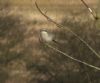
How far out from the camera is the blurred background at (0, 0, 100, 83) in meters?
3.98

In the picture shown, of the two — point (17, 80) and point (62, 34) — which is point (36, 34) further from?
point (17, 80)

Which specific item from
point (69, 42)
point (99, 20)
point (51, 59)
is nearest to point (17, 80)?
point (51, 59)

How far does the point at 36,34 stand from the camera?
446 cm

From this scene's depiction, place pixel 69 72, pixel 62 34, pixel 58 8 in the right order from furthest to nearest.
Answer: pixel 58 8, pixel 62 34, pixel 69 72

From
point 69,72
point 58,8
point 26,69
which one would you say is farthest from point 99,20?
point 58,8

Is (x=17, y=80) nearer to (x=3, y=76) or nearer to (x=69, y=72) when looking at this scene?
(x=3, y=76)

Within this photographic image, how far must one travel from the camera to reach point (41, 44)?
13.1 feet

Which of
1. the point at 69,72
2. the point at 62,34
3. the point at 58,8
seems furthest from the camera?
the point at 58,8

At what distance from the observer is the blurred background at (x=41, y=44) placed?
3979 millimetres

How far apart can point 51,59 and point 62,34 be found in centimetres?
43

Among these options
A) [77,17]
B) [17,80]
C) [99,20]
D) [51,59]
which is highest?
[99,20]

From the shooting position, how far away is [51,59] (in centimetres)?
407

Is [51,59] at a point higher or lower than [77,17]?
lower

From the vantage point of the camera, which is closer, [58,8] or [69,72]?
[69,72]
